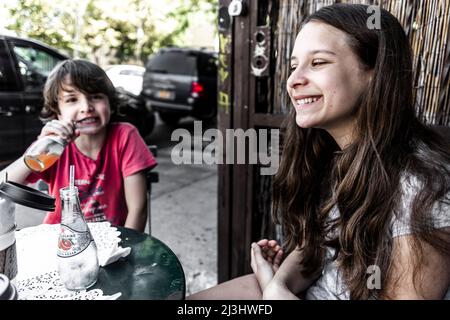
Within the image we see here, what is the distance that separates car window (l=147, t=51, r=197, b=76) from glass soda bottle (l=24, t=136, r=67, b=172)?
756 cm

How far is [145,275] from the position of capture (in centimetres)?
121

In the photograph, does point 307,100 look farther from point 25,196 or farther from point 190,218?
point 190,218

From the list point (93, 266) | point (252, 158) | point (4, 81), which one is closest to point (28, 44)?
point (4, 81)

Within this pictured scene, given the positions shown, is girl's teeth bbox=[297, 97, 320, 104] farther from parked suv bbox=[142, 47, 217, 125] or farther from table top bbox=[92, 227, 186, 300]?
parked suv bbox=[142, 47, 217, 125]

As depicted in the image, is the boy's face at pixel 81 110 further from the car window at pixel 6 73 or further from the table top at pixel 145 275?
the car window at pixel 6 73

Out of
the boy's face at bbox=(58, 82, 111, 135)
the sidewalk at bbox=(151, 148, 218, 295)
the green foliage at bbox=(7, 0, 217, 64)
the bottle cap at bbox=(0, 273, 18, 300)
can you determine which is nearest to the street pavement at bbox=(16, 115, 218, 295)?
the sidewalk at bbox=(151, 148, 218, 295)

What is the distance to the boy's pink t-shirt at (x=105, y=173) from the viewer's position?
1951 millimetres

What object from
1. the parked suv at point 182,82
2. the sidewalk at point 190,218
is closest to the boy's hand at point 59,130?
the sidewalk at point 190,218

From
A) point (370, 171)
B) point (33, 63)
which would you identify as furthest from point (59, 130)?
point (33, 63)

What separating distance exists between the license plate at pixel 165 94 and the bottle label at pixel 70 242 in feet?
27.3

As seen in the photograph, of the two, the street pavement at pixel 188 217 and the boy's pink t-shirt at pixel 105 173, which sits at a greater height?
the boy's pink t-shirt at pixel 105 173

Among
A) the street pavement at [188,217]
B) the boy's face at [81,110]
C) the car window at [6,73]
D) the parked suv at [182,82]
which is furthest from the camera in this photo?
the parked suv at [182,82]

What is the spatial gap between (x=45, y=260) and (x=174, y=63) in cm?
847
